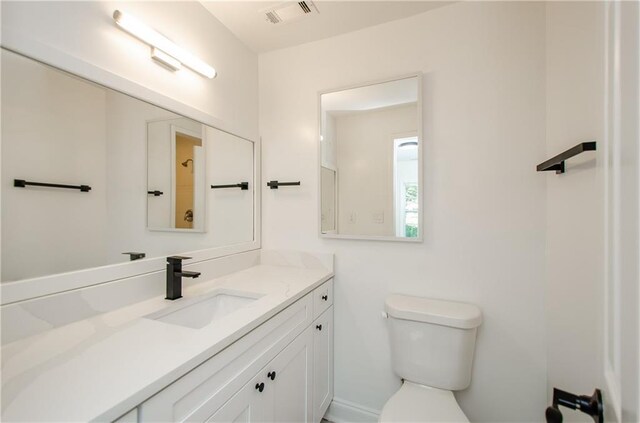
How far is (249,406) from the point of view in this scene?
35.2 inches

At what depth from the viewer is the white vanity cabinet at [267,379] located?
0.67 m

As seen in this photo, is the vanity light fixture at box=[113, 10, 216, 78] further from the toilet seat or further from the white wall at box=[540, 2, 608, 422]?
the toilet seat

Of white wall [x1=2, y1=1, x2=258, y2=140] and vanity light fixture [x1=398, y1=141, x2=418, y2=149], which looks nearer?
white wall [x1=2, y1=1, x2=258, y2=140]

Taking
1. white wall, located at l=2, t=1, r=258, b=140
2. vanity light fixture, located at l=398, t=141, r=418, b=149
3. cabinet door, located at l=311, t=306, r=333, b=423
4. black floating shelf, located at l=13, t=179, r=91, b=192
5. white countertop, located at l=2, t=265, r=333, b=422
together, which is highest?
white wall, located at l=2, t=1, r=258, b=140

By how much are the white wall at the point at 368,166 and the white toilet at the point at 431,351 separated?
17.8 inches

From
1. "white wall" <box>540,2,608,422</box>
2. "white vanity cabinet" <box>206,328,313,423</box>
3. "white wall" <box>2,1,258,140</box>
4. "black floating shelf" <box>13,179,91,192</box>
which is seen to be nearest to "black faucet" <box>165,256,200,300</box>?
"black floating shelf" <box>13,179,91,192</box>

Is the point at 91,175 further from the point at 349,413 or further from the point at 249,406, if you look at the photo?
the point at 349,413

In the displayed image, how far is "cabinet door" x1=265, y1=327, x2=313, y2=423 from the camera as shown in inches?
41.3

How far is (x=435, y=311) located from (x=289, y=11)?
1716 millimetres

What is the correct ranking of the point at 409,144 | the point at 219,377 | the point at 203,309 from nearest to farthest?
the point at 219,377
the point at 203,309
the point at 409,144

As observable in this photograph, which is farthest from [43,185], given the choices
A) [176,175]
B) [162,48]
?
[162,48]

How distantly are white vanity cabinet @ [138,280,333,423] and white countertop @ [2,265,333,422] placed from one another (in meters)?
0.04

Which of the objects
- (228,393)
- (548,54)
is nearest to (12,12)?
(228,393)

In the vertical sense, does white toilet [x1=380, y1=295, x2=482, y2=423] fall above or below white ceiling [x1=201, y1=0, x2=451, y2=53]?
below
